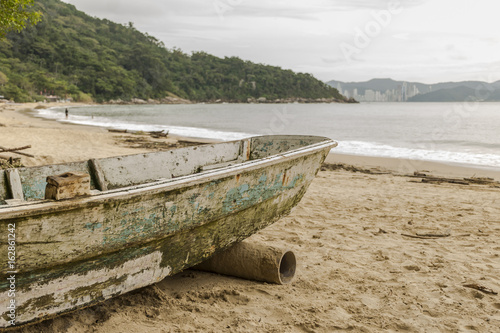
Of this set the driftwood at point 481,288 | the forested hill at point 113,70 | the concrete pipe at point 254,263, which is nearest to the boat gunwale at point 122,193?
the concrete pipe at point 254,263

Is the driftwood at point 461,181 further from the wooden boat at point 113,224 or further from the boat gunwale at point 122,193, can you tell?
the boat gunwale at point 122,193

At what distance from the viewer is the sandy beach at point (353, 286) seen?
2910 millimetres

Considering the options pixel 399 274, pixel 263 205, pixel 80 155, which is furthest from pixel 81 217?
pixel 80 155

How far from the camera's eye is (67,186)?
231 centimetres

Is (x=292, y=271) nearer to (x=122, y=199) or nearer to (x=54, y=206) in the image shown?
(x=122, y=199)

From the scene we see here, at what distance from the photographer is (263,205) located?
3957 millimetres

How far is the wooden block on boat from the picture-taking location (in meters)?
2.28

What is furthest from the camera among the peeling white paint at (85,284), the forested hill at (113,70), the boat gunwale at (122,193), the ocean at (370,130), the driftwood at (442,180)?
the forested hill at (113,70)

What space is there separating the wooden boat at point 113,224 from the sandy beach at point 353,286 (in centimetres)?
31

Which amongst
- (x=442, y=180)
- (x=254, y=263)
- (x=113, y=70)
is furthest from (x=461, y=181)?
(x=113, y=70)

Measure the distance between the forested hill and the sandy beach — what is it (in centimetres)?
7060

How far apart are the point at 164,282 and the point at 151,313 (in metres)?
0.58

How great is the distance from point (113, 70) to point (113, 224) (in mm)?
109845

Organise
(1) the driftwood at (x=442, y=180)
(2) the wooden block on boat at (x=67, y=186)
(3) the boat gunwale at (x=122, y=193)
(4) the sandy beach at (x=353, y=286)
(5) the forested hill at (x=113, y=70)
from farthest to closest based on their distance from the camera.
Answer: (5) the forested hill at (x=113, y=70) < (1) the driftwood at (x=442, y=180) < (4) the sandy beach at (x=353, y=286) < (2) the wooden block on boat at (x=67, y=186) < (3) the boat gunwale at (x=122, y=193)
